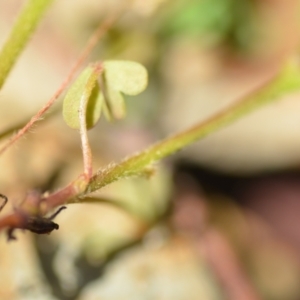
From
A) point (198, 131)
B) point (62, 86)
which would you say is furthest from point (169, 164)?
point (62, 86)

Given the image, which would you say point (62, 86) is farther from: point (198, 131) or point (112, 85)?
point (198, 131)

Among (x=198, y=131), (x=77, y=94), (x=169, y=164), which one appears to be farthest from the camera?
(x=169, y=164)

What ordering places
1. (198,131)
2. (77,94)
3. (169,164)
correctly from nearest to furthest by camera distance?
1. (77,94)
2. (198,131)
3. (169,164)

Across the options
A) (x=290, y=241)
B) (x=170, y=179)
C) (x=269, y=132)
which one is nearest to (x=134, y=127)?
(x=170, y=179)

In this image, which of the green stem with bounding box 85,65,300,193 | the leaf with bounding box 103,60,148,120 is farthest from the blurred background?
the leaf with bounding box 103,60,148,120

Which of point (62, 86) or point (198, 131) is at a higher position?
point (62, 86)

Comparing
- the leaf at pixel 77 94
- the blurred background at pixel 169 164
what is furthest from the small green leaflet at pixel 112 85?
the blurred background at pixel 169 164

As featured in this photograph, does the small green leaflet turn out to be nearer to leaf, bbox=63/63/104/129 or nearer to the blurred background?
leaf, bbox=63/63/104/129
